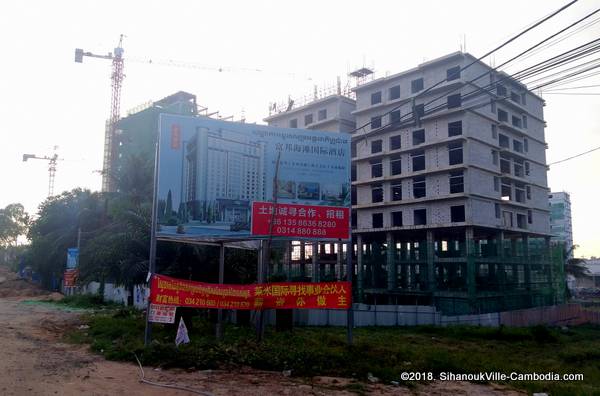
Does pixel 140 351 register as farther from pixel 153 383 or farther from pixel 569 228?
pixel 569 228

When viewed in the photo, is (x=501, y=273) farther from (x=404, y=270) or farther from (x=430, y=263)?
(x=404, y=270)

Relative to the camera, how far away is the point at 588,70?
1150 centimetres

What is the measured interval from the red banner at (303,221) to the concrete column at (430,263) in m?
24.2

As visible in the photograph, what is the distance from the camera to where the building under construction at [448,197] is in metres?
37.8

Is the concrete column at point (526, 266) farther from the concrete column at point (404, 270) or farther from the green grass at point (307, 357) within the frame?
the green grass at point (307, 357)

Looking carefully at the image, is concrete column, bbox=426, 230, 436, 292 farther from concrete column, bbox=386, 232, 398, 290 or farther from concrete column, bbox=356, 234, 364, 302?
concrete column, bbox=356, 234, 364, 302

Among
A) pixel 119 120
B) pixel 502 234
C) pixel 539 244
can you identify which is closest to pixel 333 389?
pixel 539 244

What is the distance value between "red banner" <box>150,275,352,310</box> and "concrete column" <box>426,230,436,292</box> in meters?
25.0

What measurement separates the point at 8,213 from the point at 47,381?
9901cm

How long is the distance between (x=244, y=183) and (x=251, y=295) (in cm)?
299

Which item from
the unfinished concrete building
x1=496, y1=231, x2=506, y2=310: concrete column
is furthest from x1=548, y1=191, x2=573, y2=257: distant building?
x1=496, y1=231, x2=506, y2=310: concrete column

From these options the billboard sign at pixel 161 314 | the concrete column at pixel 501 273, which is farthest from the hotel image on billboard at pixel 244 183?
the concrete column at pixel 501 273

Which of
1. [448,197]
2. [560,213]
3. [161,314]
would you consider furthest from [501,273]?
[560,213]

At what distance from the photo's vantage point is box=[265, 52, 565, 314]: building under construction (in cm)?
3775
